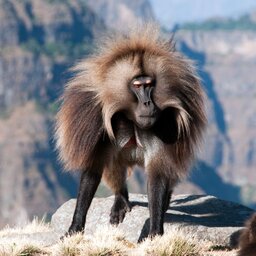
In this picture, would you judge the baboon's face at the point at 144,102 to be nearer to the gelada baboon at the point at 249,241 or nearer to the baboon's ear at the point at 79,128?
the baboon's ear at the point at 79,128

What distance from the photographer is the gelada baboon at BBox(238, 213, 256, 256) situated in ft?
23.9

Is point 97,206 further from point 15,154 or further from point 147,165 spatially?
point 15,154

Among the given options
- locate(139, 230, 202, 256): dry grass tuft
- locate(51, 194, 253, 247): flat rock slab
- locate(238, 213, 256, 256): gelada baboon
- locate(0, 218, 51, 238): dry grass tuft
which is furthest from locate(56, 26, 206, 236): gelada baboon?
locate(238, 213, 256, 256): gelada baboon

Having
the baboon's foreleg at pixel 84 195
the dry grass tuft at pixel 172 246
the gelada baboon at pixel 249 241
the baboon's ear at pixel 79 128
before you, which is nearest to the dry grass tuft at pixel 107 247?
the dry grass tuft at pixel 172 246

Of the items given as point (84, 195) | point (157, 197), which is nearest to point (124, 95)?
point (157, 197)

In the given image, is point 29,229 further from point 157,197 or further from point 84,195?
point 157,197

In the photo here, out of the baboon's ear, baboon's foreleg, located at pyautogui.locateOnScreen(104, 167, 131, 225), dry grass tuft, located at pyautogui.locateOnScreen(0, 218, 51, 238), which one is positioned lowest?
dry grass tuft, located at pyautogui.locateOnScreen(0, 218, 51, 238)

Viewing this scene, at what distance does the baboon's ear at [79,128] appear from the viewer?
8797mm

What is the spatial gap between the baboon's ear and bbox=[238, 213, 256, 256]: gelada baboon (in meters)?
1.95

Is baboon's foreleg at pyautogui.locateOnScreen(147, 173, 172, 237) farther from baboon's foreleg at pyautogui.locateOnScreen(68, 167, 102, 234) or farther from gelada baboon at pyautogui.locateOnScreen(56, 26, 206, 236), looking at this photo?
baboon's foreleg at pyautogui.locateOnScreen(68, 167, 102, 234)

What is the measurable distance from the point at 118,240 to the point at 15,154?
18019cm

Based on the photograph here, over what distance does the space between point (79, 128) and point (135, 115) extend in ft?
2.09

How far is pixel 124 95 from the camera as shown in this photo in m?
8.70

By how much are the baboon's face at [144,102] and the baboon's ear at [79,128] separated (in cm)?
42
